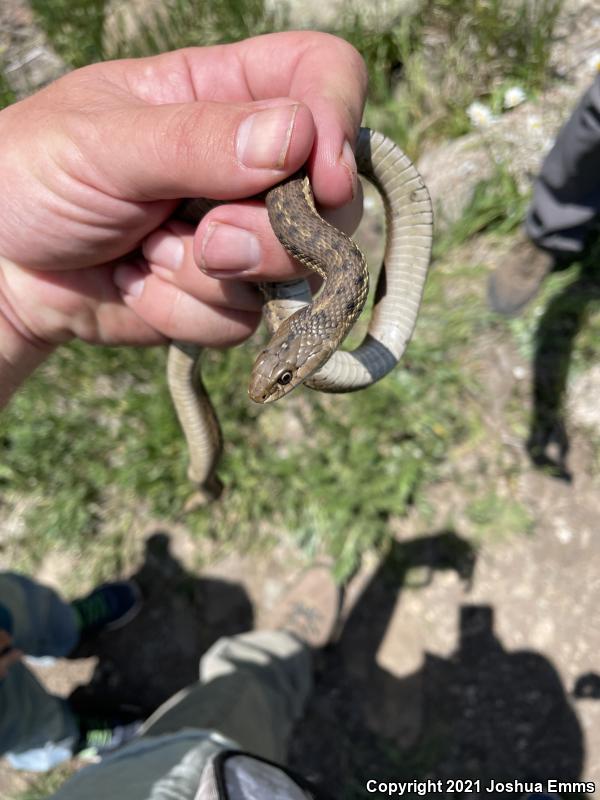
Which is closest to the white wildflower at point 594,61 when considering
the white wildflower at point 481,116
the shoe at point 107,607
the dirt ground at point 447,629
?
the white wildflower at point 481,116

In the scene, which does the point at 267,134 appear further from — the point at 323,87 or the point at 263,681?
the point at 263,681

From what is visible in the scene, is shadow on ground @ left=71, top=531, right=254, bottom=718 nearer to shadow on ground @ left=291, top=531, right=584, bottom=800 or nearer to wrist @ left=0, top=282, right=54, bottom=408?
shadow on ground @ left=291, top=531, right=584, bottom=800

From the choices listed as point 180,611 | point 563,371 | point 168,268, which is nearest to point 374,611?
point 180,611

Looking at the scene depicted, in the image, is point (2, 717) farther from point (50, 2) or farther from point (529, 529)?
point (50, 2)

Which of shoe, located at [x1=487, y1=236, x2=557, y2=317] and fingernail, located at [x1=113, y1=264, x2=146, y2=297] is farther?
shoe, located at [x1=487, y1=236, x2=557, y2=317]

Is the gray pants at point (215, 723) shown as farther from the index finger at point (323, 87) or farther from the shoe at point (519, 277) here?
the shoe at point (519, 277)

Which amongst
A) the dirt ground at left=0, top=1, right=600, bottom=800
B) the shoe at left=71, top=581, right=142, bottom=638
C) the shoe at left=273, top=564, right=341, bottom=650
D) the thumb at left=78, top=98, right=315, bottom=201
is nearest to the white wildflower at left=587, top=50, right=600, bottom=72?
the dirt ground at left=0, top=1, right=600, bottom=800
